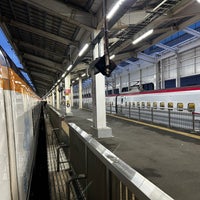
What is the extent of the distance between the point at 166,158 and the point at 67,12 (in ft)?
18.8

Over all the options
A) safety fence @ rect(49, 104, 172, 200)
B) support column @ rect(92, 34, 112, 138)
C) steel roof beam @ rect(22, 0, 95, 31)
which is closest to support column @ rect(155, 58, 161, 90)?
support column @ rect(92, 34, 112, 138)

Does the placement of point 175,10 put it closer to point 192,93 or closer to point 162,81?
point 192,93

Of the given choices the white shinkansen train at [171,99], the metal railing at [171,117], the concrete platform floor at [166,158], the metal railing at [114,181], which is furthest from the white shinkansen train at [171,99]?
the metal railing at [114,181]

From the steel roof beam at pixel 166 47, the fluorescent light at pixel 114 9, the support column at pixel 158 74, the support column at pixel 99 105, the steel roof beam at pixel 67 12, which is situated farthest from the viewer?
the support column at pixel 158 74

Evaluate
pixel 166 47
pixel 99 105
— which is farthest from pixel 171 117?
pixel 166 47

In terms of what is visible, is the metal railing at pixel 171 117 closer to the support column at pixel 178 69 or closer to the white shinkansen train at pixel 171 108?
the white shinkansen train at pixel 171 108

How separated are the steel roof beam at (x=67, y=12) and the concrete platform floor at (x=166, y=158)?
14.1 feet

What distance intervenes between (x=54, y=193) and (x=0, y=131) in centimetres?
285

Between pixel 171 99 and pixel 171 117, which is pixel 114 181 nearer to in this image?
pixel 171 117

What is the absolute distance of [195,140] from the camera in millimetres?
7168

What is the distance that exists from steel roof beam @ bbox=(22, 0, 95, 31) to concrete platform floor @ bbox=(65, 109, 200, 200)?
14.1ft

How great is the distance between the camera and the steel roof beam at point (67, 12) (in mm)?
7262

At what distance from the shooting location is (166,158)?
17.6 ft

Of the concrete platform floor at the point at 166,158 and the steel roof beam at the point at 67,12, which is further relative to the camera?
the steel roof beam at the point at 67,12
